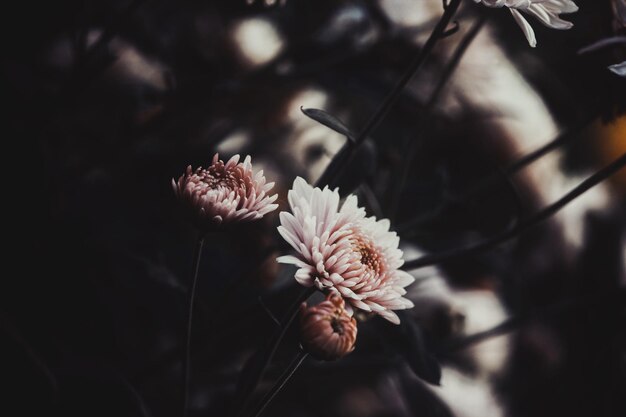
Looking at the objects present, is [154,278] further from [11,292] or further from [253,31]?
[253,31]

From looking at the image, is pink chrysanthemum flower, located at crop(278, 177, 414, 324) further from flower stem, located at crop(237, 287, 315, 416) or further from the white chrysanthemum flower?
the white chrysanthemum flower

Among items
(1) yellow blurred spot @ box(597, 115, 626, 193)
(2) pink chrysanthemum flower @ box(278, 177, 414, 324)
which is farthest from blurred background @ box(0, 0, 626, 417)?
(2) pink chrysanthemum flower @ box(278, 177, 414, 324)

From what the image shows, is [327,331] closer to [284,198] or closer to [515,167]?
[515,167]

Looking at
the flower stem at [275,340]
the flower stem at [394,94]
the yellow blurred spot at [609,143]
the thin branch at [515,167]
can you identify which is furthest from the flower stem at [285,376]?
the yellow blurred spot at [609,143]

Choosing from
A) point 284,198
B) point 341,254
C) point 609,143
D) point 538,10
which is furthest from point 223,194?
point 609,143

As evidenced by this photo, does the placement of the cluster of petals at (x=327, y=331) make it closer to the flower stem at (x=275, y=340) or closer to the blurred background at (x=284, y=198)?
the flower stem at (x=275, y=340)
